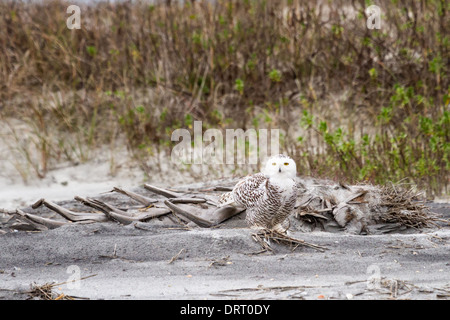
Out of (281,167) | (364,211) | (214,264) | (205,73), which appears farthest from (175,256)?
(205,73)

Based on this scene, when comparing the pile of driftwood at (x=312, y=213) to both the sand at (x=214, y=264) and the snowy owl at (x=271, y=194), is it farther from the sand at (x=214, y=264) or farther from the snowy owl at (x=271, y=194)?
the snowy owl at (x=271, y=194)

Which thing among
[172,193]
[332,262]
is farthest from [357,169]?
[332,262]

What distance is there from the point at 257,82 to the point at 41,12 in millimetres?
3025

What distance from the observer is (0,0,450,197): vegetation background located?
253 inches

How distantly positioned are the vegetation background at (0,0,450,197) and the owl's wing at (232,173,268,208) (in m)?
2.89

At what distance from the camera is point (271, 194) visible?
122 inches

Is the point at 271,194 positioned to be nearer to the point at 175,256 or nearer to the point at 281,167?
the point at 281,167

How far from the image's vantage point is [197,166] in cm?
630

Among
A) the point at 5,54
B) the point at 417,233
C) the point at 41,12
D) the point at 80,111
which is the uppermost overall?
the point at 41,12

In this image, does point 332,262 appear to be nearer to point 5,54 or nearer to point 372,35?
point 372,35

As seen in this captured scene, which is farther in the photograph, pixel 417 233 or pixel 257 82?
pixel 257 82

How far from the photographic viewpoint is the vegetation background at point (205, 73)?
21.1 ft

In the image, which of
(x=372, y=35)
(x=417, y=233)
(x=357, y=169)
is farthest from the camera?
(x=372, y=35)

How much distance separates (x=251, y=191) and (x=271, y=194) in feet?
0.58
